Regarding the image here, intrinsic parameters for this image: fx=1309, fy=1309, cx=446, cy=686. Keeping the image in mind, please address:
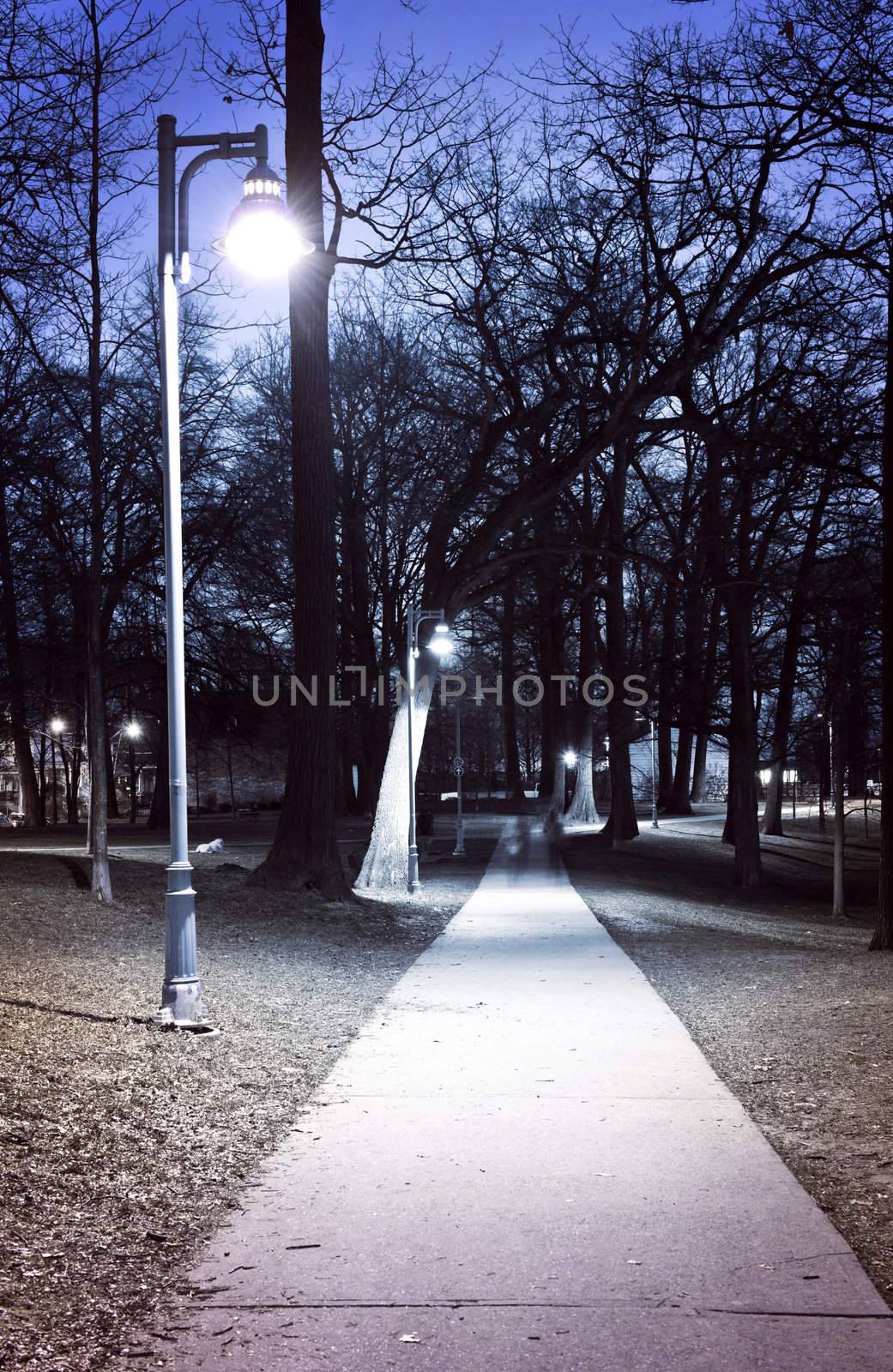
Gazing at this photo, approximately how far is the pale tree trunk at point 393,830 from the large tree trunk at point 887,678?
8968 millimetres

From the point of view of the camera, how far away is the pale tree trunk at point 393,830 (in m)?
21.7

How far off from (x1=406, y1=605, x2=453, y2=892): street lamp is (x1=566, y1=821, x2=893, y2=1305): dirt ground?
9.96 feet

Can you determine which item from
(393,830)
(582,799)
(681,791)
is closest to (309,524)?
(393,830)

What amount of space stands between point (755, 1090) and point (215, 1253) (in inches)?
148

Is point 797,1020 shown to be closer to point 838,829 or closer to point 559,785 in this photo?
point 838,829

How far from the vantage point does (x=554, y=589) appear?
38156mm

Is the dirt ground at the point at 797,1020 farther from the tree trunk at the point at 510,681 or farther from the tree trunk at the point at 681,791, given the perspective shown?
the tree trunk at the point at 681,791

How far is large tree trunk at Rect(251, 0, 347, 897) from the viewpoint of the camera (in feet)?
59.5

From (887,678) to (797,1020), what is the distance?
5.80m

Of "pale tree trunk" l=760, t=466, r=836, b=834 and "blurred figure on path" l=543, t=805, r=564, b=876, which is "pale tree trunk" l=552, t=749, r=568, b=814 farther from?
"pale tree trunk" l=760, t=466, r=836, b=834

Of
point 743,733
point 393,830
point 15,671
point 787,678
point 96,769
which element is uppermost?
point 15,671

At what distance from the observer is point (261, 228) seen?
31.4 ft

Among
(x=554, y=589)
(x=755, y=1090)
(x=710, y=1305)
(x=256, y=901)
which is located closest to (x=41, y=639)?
(x=554, y=589)

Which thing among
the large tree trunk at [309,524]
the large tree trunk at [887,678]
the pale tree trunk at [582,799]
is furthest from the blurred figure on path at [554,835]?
the large tree trunk at [887,678]
